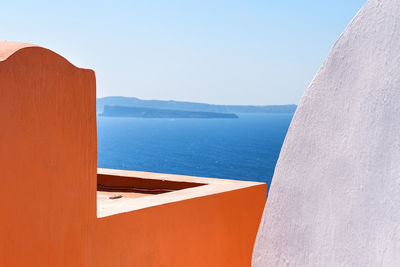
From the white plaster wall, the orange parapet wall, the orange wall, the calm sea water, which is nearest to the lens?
the white plaster wall

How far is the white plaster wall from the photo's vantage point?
327 cm

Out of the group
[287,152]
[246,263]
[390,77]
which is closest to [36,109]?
[287,152]

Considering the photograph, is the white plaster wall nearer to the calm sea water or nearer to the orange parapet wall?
the orange parapet wall

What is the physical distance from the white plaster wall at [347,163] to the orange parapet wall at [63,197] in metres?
1.52

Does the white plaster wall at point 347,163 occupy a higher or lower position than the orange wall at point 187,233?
higher

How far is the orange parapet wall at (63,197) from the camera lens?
3.85m

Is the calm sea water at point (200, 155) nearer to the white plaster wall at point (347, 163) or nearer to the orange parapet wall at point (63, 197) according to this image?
the orange parapet wall at point (63, 197)

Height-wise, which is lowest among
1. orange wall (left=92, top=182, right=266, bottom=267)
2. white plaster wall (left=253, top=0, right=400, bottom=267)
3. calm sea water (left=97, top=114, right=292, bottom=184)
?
calm sea water (left=97, top=114, right=292, bottom=184)

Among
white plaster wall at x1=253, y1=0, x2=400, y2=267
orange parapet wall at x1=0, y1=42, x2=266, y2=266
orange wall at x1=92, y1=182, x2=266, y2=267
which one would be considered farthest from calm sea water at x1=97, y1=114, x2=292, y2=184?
white plaster wall at x1=253, y1=0, x2=400, y2=267

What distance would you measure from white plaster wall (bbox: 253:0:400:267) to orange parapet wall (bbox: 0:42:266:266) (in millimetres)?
1516

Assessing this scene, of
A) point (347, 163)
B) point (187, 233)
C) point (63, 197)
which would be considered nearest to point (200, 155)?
point (187, 233)

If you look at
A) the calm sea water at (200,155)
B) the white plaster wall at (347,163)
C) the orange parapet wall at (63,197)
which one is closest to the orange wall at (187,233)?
the orange parapet wall at (63,197)

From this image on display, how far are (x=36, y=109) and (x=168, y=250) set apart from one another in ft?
7.13

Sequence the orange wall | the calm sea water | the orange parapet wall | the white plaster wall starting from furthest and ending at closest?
the calm sea water → the orange wall → the orange parapet wall → the white plaster wall
